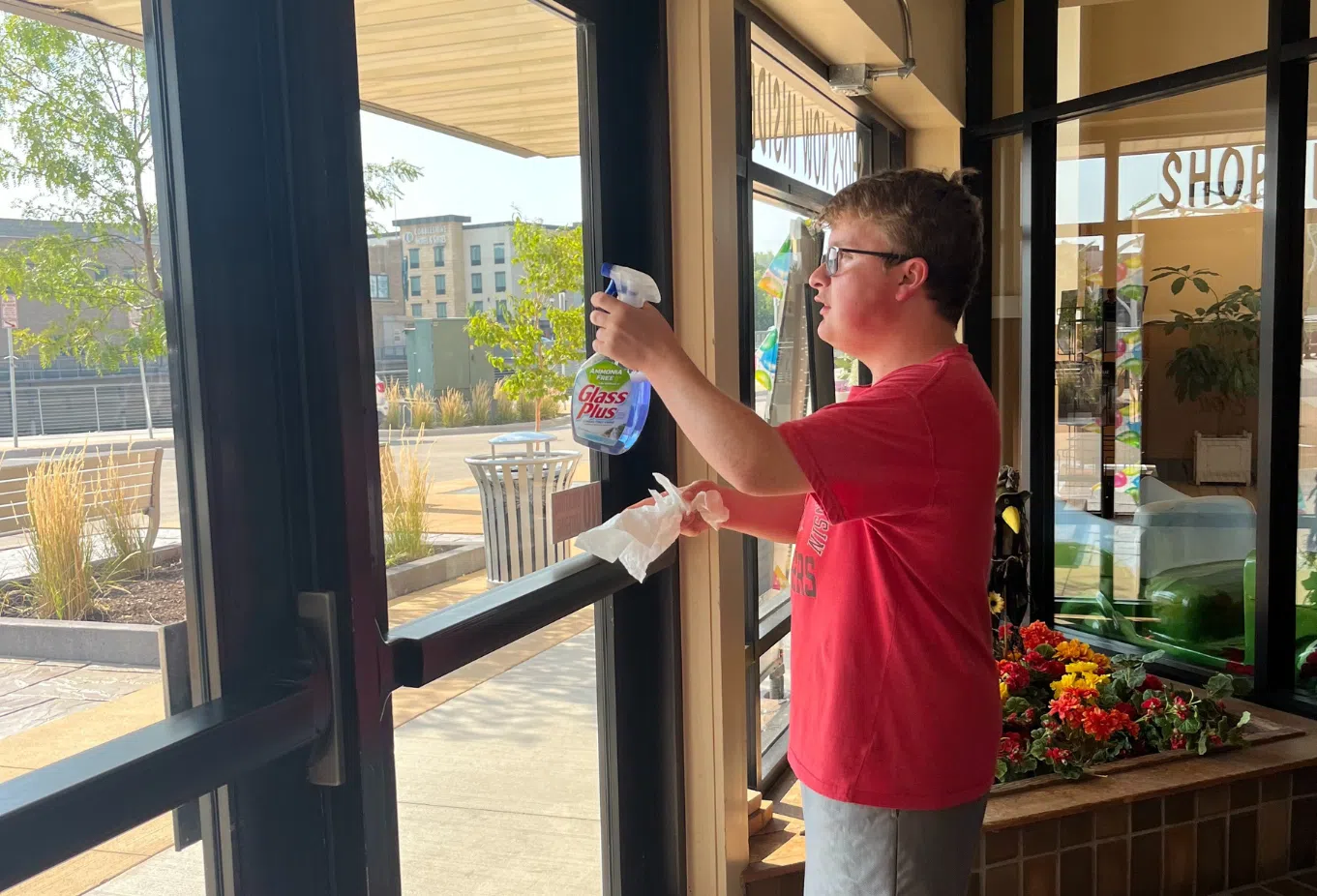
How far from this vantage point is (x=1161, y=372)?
3928mm

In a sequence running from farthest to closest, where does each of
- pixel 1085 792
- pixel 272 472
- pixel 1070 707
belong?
pixel 1070 707 → pixel 1085 792 → pixel 272 472

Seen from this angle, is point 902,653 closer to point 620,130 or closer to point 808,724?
point 808,724

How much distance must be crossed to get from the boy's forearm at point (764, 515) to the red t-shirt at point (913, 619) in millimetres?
230

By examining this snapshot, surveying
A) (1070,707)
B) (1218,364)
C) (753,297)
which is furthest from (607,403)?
(1218,364)

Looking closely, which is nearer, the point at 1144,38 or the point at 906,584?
the point at 906,584

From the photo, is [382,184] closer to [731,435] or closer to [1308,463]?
[731,435]

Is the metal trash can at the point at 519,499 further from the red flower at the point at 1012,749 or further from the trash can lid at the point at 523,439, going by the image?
the red flower at the point at 1012,749

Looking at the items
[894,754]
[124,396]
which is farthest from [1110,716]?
[124,396]

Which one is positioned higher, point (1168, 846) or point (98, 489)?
point (98, 489)

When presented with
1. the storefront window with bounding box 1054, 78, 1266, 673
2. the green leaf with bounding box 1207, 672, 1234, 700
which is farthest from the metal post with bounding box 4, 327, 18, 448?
the storefront window with bounding box 1054, 78, 1266, 673

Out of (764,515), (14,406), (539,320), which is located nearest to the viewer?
(14,406)

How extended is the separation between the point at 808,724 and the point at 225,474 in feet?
2.94

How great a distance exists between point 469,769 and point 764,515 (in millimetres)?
639

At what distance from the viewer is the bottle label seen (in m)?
1.66
